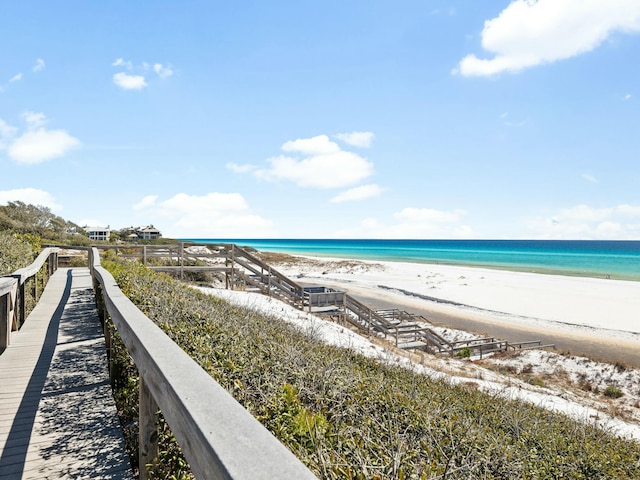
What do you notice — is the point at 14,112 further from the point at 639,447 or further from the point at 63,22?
the point at 639,447

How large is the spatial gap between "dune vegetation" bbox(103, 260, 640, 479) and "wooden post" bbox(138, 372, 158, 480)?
9 cm

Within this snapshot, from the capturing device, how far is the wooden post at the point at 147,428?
2012 mm

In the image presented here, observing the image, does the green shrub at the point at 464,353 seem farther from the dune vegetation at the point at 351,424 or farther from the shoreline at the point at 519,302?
the dune vegetation at the point at 351,424

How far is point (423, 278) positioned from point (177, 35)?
3357 cm

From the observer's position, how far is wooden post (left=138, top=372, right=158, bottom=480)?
6.60 feet

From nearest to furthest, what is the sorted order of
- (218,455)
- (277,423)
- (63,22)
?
(218,455)
(277,423)
(63,22)

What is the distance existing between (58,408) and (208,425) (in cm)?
334

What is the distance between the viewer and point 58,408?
3.51 meters

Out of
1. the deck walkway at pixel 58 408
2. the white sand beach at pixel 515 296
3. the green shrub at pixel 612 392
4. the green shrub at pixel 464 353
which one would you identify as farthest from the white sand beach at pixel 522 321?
the deck walkway at pixel 58 408

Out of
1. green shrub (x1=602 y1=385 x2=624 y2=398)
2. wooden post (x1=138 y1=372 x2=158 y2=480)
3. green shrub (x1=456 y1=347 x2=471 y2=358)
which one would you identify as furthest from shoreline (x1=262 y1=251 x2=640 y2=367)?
wooden post (x1=138 y1=372 x2=158 y2=480)

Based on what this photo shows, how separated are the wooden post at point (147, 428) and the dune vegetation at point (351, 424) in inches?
3.5

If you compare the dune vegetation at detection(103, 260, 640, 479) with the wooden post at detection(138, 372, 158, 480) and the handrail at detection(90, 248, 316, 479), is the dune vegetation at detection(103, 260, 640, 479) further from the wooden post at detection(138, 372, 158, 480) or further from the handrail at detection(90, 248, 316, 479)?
the handrail at detection(90, 248, 316, 479)

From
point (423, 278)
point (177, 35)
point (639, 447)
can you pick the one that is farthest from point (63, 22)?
point (423, 278)

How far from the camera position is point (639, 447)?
5285 millimetres
